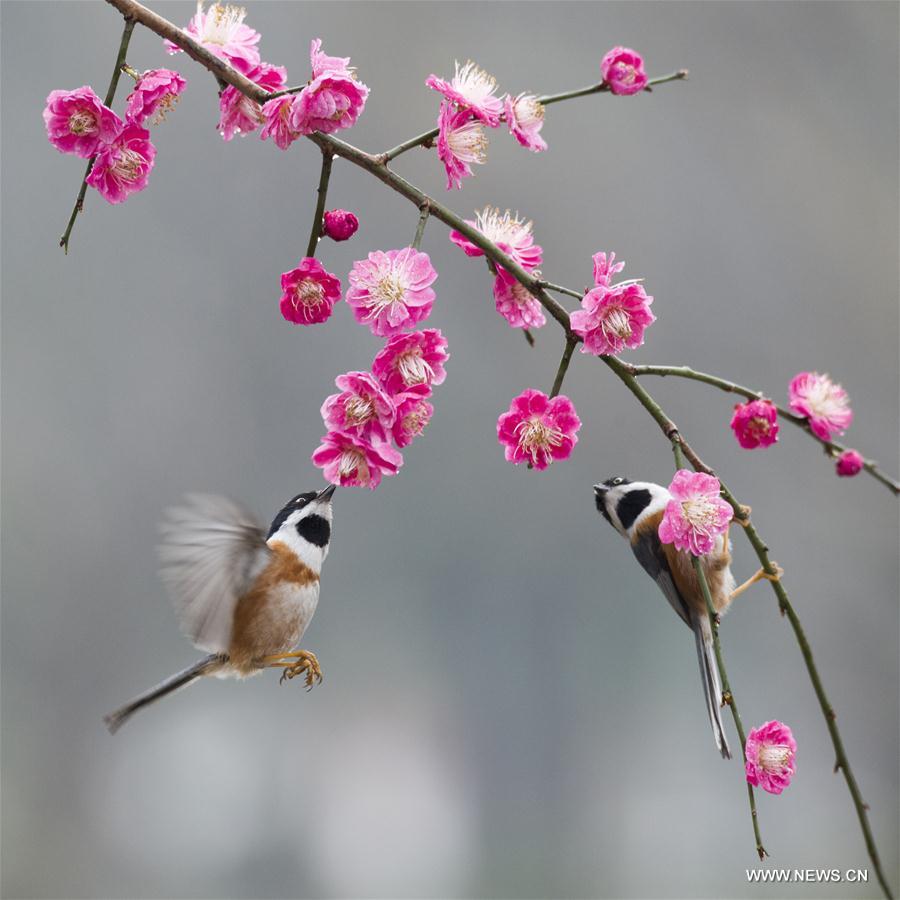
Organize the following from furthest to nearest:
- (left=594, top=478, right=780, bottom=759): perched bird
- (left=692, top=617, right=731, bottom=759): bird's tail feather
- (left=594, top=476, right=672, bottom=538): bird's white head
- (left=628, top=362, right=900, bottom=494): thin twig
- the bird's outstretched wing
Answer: (left=594, top=478, right=780, bottom=759): perched bird, (left=594, top=476, right=672, bottom=538): bird's white head, (left=692, top=617, right=731, bottom=759): bird's tail feather, the bird's outstretched wing, (left=628, top=362, right=900, bottom=494): thin twig

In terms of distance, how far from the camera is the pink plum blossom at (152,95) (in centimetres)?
93

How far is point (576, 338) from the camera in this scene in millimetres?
852

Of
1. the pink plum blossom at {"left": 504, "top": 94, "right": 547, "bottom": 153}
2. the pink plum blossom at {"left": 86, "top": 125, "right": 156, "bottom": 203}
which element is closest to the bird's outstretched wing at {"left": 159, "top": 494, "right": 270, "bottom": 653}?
the pink plum blossom at {"left": 86, "top": 125, "right": 156, "bottom": 203}

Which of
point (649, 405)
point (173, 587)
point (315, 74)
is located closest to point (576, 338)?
point (649, 405)

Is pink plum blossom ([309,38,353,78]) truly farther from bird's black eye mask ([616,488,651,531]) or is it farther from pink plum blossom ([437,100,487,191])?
bird's black eye mask ([616,488,651,531])

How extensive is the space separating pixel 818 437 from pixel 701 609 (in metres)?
0.52

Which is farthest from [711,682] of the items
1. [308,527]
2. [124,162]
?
[124,162]

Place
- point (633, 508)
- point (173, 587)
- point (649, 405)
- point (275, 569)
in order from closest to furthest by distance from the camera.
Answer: point (649, 405) < point (173, 587) < point (275, 569) < point (633, 508)

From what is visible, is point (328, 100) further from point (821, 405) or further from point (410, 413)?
point (821, 405)

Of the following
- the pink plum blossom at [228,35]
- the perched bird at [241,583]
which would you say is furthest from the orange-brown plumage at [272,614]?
the pink plum blossom at [228,35]

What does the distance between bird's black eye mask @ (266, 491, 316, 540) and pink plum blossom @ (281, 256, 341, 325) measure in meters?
0.25

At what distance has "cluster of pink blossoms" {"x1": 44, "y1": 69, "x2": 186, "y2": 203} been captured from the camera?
0.94 metres

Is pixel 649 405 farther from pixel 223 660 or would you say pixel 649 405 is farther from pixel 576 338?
pixel 223 660

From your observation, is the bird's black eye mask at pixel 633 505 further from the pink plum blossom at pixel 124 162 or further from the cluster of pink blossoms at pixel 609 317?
the pink plum blossom at pixel 124 162
